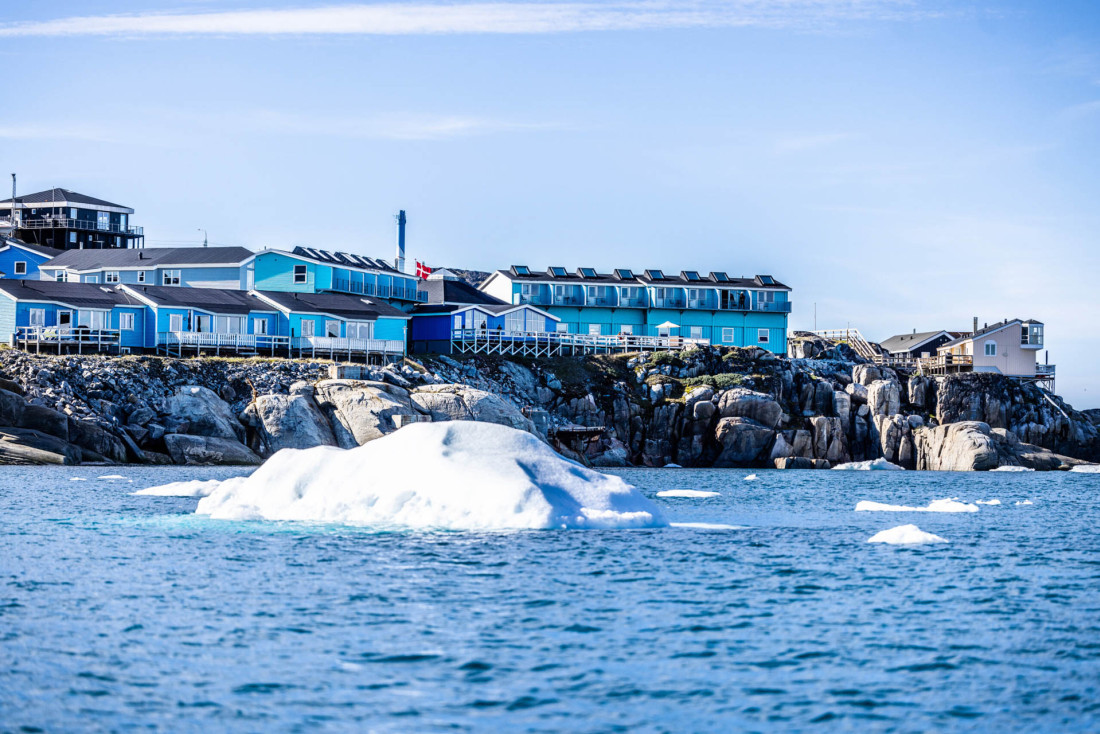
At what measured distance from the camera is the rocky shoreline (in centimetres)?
6412

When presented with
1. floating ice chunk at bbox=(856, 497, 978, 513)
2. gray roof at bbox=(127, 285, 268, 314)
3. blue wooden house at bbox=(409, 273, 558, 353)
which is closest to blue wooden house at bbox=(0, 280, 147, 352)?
gray roof at bbox=(127, 285, 268, 314)

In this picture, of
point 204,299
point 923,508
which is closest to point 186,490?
point 923,508

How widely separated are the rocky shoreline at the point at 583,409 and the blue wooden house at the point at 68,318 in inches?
193

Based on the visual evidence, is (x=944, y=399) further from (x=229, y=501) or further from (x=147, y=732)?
Answer: (x=147, y=732)

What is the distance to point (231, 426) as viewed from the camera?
66.2 meters

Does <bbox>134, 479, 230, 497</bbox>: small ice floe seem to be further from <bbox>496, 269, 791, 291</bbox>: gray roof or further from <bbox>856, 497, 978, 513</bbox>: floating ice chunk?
<bbox>496, 269, 791, 291</bbox>: gray roof

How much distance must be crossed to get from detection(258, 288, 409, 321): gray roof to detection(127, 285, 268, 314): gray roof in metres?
1.60

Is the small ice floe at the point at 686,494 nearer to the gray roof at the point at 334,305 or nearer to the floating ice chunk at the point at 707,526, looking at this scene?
the floating ice chunk at the point at 707,526

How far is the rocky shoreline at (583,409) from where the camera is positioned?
64125 mm

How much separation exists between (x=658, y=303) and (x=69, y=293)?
49.8 meters

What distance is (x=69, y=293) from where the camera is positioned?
7738 centimetres

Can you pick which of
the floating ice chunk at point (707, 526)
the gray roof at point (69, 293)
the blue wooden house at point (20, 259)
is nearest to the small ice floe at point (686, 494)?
the floating ice chunk at point (707, 526)

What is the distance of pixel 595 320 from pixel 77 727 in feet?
→ 304

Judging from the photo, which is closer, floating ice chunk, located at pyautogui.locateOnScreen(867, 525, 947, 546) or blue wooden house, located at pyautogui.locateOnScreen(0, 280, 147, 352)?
floating ice chunk, located at pyautogui.locateOnScreen(867, 525, 947, 546)
